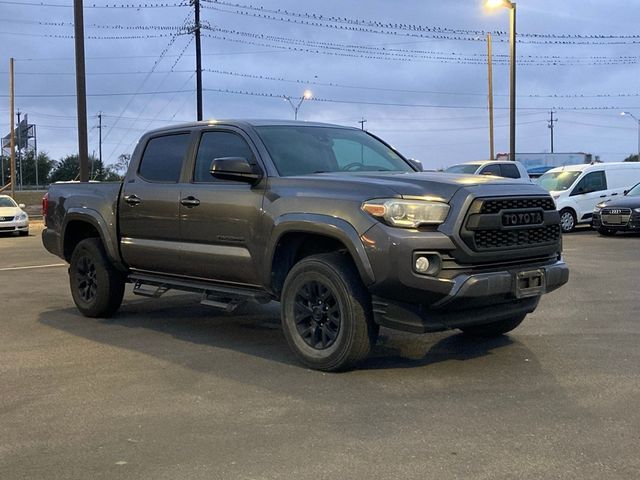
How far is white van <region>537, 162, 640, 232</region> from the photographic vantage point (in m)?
19.8

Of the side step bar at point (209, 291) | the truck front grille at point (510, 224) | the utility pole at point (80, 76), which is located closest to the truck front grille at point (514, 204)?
the truck front grille at point (510, 224)

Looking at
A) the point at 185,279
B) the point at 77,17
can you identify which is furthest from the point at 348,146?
the point at 77,17

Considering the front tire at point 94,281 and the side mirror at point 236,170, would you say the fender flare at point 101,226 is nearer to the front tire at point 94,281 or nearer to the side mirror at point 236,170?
the front tire at point 94,281

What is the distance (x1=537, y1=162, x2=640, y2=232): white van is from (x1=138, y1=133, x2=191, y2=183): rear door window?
14.9 metres

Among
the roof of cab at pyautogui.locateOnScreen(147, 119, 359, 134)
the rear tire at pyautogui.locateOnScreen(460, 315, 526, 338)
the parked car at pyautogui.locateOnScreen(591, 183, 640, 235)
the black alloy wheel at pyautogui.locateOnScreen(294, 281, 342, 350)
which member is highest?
the roof of cab at pyautogui.locateOnScreen(147, 119, 359, 134)

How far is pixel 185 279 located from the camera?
647 cm

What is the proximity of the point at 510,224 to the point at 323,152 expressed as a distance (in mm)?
1825

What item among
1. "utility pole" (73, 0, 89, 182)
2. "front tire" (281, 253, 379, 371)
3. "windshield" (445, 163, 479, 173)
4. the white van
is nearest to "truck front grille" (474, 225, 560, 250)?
"front tire" (281, 253, 379, 371)

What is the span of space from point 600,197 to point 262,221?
56.3ft

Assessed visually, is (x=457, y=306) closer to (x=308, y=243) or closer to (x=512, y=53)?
(x=308, y=243)

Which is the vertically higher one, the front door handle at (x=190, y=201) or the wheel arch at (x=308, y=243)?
the front door handle at (x=190, y=201)

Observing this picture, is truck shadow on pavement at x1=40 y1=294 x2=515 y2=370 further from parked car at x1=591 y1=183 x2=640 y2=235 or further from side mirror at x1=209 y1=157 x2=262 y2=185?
parked car at x1=591 y1=183 x2=640 y2=235

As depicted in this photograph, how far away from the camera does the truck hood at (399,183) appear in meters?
4.84

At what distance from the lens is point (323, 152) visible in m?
6.08
